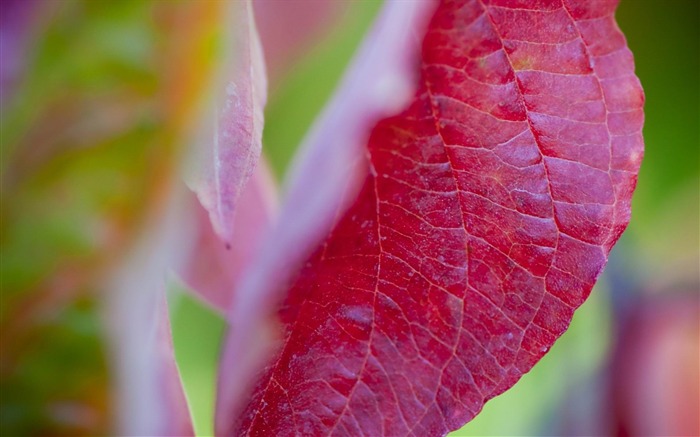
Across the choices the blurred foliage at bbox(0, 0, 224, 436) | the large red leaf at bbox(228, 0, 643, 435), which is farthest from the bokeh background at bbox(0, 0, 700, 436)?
the large red leaf at bbox(228, 0, 643, 435)

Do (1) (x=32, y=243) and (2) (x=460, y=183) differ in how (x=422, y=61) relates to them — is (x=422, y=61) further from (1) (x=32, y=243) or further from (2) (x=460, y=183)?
(1) (x=32, y=243)

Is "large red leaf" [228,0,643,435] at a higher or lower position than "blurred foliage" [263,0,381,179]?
higher

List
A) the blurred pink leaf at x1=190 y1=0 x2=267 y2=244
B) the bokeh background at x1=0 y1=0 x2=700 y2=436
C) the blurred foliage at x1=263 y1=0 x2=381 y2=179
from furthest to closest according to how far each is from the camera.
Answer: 1. the blurred foliage at x1=263 y1=0 x2=381 y2=179
2. the bokeh background at x1=0 y1=0 x2=700 y2=436
3. the blurred pink leaf at x1=190 y1=0 x2=267 y2=244

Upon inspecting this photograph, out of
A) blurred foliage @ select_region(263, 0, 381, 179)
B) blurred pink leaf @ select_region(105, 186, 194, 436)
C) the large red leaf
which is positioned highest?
the large red leaf

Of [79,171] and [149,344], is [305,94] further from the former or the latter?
[149,344]

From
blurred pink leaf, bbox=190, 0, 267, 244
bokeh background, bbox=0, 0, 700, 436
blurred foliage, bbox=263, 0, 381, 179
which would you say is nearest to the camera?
blurred pink leaf, bbox=190, 0, 267, 244

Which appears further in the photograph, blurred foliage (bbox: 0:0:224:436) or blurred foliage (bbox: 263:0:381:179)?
blurred foliage (bbox: 263:0:381:179)

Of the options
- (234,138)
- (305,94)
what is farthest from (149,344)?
(305,94)

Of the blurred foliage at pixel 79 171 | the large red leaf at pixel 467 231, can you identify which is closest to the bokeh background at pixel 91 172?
the blurred foliage at pixel 79 171

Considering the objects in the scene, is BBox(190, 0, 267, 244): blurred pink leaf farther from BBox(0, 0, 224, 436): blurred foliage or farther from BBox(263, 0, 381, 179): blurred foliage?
BBox(263, 0, 381, 179): blurred foliage

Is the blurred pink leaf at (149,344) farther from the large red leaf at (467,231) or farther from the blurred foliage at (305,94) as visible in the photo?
the blurred foliage at (305,94)
